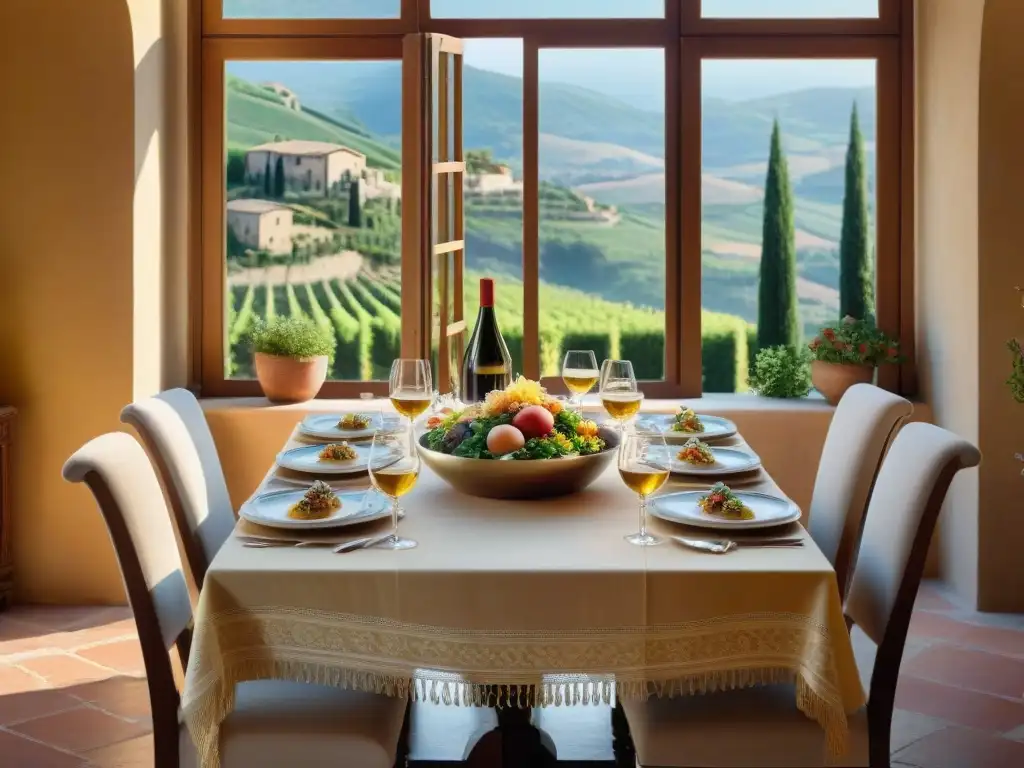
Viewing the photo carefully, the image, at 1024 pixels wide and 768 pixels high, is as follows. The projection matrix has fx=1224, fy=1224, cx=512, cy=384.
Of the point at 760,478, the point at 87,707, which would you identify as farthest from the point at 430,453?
the point at 87,707

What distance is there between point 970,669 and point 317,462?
2.09 m

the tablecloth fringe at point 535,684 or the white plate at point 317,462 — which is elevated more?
the white plate at point 317,462

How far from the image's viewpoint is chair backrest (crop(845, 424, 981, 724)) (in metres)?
2.21

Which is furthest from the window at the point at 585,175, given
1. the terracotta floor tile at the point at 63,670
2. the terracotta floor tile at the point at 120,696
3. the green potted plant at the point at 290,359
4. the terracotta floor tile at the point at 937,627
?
the terracotta floor tile at the point at 120,696

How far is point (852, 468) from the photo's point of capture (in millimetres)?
2836

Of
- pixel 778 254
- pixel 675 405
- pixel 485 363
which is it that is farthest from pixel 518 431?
pixel 778 254

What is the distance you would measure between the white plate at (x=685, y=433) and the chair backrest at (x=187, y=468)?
1.05 meters

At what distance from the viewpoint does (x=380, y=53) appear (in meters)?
4.62

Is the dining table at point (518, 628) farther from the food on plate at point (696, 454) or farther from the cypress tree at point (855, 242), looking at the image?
the cypress tree at point (855, 242)

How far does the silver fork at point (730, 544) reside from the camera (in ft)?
6.80

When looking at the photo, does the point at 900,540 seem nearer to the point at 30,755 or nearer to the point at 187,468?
the point at 187,468

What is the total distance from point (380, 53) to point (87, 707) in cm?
257

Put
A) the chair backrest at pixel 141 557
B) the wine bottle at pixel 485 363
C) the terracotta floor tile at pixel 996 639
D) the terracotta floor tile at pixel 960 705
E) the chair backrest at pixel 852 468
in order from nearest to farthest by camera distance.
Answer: the chair backrest at pixel 141 557 → the chair backrest at pixel 852 468 → the terracotta floor tile at pixel 960 705 → the wine bottle at pixel 485 363 → the terracotta floor tile at pixel 996 639

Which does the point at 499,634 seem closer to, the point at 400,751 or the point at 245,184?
the point at 400,751
